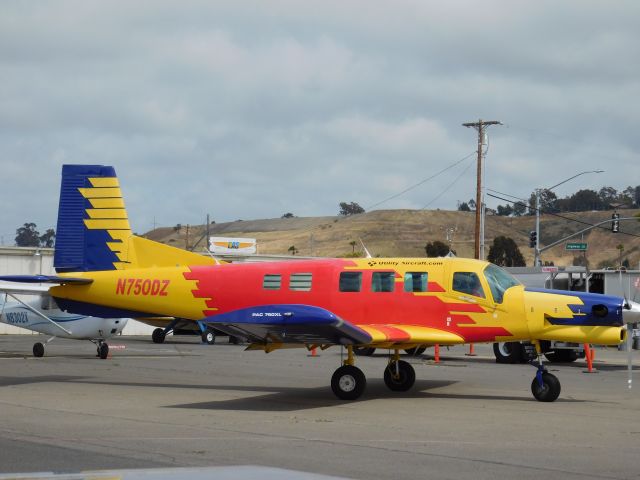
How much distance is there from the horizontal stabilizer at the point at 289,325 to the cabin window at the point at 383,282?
1.88 metres

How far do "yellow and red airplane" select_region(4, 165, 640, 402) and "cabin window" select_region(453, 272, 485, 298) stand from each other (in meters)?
0.02

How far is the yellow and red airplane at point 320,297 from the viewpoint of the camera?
16.0 meters

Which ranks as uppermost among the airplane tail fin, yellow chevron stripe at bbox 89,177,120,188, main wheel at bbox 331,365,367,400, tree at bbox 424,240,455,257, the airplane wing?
tree at bbox 424,240,455,257

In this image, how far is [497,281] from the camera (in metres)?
17.2

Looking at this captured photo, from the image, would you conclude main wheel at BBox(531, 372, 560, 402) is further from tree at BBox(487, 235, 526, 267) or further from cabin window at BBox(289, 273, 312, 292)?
tree at BBox(487, 235, 526, 267)

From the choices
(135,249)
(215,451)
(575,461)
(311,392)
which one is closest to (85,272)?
(135,249)

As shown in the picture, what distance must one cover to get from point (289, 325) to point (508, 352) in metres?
14.5

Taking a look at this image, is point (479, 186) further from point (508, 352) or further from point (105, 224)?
point (105, 224)

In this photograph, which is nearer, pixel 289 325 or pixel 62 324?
pixel 289 325

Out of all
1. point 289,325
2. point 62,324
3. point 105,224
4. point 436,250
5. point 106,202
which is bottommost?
point 62,324

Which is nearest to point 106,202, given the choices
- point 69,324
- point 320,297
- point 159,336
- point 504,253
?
point 320,297

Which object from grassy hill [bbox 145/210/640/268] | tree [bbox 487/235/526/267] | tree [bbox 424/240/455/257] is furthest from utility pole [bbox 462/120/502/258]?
grassy hill [bbox 145/210/640/268]

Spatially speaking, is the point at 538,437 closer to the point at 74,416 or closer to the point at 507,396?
the point at 507,396

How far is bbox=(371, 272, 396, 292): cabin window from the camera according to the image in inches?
688
